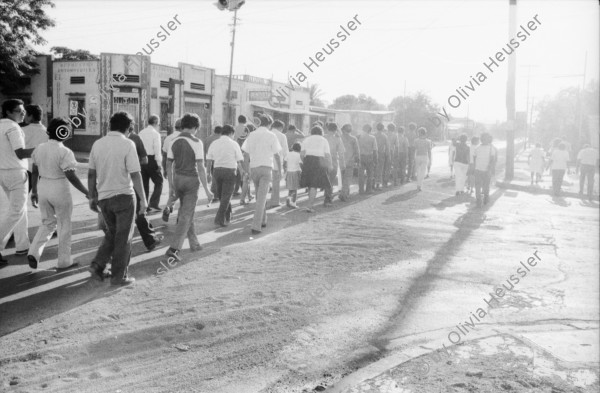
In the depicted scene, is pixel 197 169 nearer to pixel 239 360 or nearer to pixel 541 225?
pixel 239 360

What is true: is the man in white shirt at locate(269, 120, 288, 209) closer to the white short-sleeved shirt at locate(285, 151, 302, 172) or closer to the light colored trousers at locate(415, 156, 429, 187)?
the white short-sleeved shirt at locate(285, 151, 302, 172)

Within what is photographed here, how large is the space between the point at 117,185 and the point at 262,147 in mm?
3621

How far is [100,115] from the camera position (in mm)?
30250

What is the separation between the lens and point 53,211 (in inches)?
244

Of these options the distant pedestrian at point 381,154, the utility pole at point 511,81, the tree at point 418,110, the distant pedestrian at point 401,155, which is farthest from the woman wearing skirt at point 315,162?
the tree at point 418,110

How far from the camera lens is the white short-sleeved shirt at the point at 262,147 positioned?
8.90 meters

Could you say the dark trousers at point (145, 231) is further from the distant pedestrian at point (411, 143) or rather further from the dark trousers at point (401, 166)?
the distant pedestrian at point (411, 143)

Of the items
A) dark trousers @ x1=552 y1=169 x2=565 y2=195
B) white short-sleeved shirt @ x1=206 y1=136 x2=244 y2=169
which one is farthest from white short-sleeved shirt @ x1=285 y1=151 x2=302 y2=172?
dark trousers @ x1=552 y1=169 x2=565 y2=195

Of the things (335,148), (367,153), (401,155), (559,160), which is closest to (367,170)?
(367,153)

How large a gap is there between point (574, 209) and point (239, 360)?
1247 cm

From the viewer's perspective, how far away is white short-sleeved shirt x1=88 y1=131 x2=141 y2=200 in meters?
5.57

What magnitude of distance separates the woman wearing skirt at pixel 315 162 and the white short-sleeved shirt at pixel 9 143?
5.92 meters

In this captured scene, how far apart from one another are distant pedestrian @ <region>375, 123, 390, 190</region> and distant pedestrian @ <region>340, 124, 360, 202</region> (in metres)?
1.78

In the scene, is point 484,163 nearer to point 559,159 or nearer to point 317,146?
point 317,146
